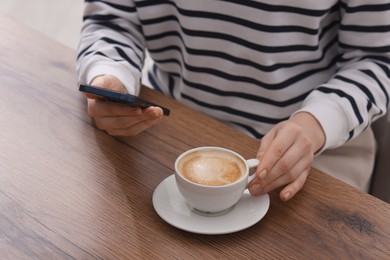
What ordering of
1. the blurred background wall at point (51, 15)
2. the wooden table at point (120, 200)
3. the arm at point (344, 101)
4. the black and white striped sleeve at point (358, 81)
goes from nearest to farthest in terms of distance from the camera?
1. the wooden table at point (120, 200)
2. the arm at point (344, 101)
3. the black and white striped sleeve at point (358, 81)
4. the blurred background wall at point (51, 15)

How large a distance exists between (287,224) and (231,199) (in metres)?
0.08

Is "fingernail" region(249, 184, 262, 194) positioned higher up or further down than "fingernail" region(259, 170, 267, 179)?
further down

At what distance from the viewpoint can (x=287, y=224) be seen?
0.79 metres

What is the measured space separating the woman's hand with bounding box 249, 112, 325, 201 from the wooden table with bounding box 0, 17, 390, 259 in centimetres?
2

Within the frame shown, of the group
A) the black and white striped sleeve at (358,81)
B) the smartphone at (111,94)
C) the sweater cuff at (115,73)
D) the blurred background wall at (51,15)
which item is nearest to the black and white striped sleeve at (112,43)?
the sweater cuff at (115,73)

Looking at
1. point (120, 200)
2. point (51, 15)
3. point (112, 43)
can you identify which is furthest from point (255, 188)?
point (51, 15)

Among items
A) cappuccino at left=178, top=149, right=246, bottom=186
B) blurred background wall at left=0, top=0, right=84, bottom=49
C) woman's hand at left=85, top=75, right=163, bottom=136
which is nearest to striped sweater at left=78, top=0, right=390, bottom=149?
woman's hand at left=85, top=75, right=163, bottom=136

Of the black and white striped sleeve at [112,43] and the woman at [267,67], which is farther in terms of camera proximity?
the black and white striped sleeve at [112,43]

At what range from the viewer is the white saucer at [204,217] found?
77cm

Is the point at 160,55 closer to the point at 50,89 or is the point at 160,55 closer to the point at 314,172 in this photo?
the point at 50,89

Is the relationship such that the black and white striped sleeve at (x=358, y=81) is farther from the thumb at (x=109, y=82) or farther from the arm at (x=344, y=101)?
the thumb at (x=109, y=82)

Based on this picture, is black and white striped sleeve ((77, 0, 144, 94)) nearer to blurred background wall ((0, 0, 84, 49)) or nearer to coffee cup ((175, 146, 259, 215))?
coffee cup ((175, 146, 259, 215))

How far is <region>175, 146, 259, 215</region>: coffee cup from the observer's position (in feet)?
2.51

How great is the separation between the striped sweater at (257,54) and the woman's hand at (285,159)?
8 centimetres
